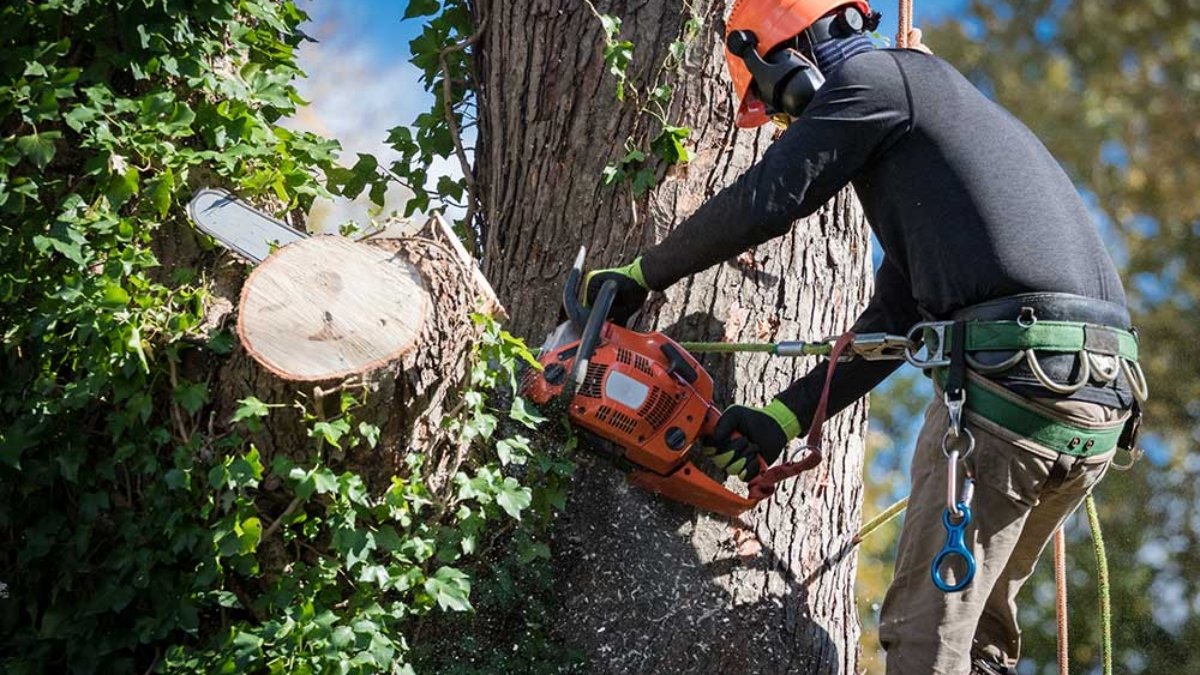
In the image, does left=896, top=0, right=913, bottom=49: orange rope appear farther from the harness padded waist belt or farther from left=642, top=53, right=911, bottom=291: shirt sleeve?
the harness padded waist belt

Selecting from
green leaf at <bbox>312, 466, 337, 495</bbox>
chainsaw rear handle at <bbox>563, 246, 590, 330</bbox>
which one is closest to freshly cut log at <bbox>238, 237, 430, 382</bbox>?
green leaf at <bbox>312, 466, 337, 495</bbox>

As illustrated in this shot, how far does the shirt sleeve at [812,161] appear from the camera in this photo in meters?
3.16

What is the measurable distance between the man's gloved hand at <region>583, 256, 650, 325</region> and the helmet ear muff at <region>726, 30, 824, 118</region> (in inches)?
22.0

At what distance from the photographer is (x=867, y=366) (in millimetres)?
3627

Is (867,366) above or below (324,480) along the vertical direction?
above

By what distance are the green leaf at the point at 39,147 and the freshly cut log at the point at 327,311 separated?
0.75 m

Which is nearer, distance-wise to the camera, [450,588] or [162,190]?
[450,588]

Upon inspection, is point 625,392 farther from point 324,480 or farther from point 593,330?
point 324,480

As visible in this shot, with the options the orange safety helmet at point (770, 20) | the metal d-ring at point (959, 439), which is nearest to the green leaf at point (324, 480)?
the metal d-ring at point (959, 439)

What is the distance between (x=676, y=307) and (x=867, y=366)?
1.85ft

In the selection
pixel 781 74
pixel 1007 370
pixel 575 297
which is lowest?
pixel 575 297

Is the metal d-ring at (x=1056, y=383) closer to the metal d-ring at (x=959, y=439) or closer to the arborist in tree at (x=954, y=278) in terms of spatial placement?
the arborist in tree at (x=954, y=278)

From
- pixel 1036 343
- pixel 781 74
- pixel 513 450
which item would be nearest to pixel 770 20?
pixel 781 74

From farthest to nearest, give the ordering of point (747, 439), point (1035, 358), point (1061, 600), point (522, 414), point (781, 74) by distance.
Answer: point (1061, 600) → point (747, 439) → point (781, 74) → point (522, 414) → point (1035, 358)
